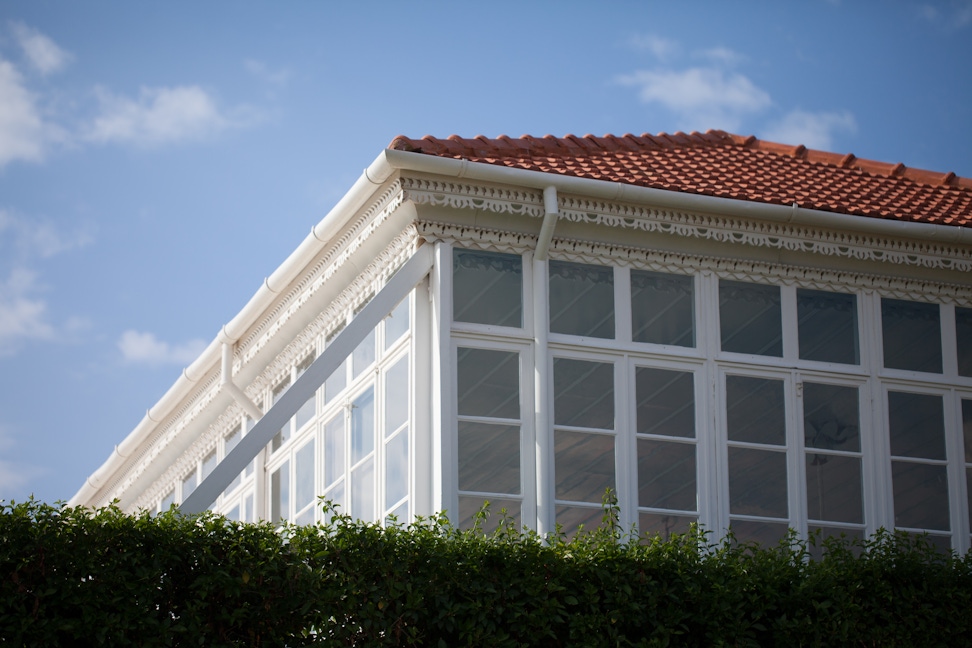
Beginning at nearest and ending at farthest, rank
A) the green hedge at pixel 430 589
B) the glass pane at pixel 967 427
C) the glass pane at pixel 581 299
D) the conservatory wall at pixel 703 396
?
the green hedge at pixel 430 589 < the conservatory wall at pixel 703 396 < the glass pane at pixel 581 299 < the glass pane at pixel 967 427

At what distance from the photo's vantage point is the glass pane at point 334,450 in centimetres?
1495

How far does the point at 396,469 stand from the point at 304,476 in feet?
7.92

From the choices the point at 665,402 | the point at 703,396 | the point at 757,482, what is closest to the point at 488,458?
the point at 665,402

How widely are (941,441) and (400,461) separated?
17.0 ft

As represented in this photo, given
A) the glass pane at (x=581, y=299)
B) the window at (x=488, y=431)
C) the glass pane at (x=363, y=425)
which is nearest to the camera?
the window at (x=488, y=431)

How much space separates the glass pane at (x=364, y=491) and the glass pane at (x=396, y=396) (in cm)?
47

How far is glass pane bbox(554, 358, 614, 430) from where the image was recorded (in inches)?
543

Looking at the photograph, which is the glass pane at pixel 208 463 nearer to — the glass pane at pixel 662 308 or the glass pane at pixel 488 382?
the glass pane at pixel 488 382

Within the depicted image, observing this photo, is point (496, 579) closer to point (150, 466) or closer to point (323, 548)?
point (323, 548)

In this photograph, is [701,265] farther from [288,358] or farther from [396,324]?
[288,358]

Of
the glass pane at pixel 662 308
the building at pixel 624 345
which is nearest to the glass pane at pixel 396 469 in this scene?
the building at pixel 624 345

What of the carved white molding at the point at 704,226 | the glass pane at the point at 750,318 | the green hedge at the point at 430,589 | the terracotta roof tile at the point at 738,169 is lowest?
the green hedge at the point at 430,589

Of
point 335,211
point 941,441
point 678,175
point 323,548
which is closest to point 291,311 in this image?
point 335,211

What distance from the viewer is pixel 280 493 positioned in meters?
16.6
